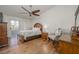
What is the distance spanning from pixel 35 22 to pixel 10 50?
1.05 m

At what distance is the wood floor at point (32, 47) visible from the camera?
2100mm

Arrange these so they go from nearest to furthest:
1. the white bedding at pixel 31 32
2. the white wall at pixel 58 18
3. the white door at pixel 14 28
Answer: the white wall at pixel 58 18 < the white door at pixel 14 28 < the white bedding at pixel 31 32

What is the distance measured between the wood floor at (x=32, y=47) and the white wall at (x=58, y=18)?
488 millimetres

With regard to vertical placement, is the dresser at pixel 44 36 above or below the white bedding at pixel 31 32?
below

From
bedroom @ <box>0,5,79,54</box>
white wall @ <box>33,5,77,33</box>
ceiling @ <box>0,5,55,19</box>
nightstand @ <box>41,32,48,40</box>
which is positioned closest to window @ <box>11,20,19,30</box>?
bedroom @ <box>0,5,79,54</box>

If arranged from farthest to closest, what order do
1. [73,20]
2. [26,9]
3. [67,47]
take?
[26,9] < [67,47] < [73,20]

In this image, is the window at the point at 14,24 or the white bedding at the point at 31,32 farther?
the white bedding at the point at 31,32

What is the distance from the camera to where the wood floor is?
210cm

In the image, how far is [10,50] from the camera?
2160 millimetres

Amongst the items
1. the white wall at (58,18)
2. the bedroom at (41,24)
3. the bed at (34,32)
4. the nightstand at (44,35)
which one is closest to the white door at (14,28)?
the bedroom at (41,24)

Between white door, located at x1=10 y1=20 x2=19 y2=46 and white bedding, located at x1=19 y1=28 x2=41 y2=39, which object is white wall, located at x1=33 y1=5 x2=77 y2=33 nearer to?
white bedding, located at x1=19 y1=28 x2=41 y2=39

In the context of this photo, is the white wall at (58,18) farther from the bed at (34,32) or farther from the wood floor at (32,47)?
the wood floor at (32,47)
